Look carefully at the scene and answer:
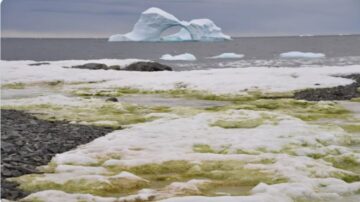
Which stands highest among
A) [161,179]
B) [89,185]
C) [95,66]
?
[95,66]

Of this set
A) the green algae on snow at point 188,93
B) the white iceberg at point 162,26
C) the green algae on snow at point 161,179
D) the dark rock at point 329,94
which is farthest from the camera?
the white iceberg at point 162,26

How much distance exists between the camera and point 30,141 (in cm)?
1884

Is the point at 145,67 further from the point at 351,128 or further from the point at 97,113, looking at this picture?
the point at 351,128

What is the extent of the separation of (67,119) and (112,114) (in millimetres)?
3314

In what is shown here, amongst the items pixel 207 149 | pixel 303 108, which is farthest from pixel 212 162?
pixel 303 108

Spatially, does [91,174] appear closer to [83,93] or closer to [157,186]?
[157,186]

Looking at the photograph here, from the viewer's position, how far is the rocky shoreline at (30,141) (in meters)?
15.2

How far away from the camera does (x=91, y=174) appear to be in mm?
15500

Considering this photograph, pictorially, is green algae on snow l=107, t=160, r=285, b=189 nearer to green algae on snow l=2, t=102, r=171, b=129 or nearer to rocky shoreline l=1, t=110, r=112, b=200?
rocky shoreline l=1, t=110, r=112, b=200

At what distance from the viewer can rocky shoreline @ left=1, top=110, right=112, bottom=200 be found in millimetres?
15172

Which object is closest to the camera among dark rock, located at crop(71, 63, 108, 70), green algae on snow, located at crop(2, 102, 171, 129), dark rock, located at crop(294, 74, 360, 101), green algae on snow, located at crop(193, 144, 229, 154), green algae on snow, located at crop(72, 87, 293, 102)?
green algae on snow, located at crop(193, 144, 229, 154)

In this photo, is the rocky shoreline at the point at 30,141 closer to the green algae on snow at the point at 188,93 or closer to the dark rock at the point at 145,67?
the green algae on snow at the point at 188,93

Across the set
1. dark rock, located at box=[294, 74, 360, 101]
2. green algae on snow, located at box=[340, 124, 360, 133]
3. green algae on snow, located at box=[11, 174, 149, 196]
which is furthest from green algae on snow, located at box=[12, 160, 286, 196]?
dark rock, located at box=[294, 74, 360, 101]

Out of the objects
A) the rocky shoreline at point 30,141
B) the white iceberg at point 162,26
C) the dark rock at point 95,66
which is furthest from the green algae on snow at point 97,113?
the white iceberg at point 162,26
